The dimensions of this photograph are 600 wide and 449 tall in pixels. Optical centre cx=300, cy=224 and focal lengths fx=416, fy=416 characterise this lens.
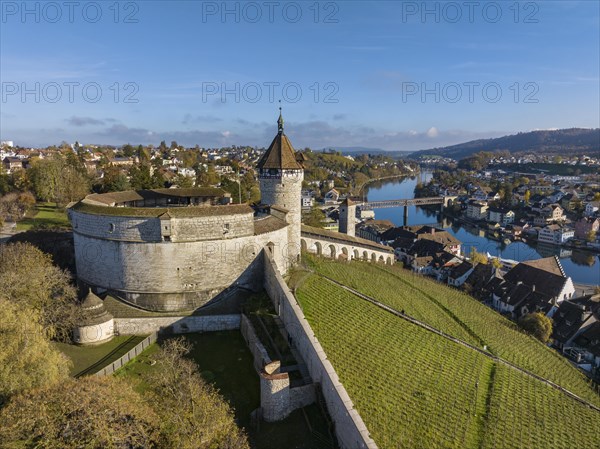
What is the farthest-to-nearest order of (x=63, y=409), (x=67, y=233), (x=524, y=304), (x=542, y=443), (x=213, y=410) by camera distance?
(x=524, y=304)
(x=67, y=233)
(x=542, y=443)
(x=213, y=410)
(x=63, y=409)

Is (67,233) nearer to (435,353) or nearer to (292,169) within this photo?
(292,169)

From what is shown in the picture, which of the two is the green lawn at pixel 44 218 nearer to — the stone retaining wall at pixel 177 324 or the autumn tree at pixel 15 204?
the autumn tree at pixel 15 204

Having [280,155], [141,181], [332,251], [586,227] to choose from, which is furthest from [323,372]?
[586,227]

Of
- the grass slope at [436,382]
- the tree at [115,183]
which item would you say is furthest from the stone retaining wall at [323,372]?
the tree at [115,183]

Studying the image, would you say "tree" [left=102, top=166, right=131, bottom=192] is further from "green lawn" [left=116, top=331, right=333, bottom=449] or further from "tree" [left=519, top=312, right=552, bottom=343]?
"tree" [left=519, top=312, right=552, bottom=343]

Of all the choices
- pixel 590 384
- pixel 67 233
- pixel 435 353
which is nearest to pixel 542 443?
pixel 435 353

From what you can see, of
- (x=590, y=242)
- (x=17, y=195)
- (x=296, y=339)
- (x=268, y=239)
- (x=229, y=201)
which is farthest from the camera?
(x=590, y=242)
